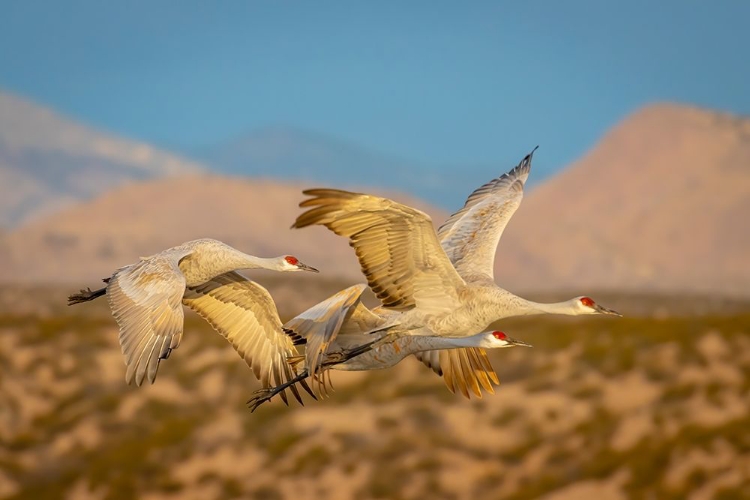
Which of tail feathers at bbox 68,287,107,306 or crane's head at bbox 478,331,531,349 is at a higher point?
tail feathers at bbox 68,287,107,306

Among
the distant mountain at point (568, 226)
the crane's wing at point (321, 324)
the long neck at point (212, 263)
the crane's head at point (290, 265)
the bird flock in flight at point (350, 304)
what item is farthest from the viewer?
the distant mountain at point (568, 226)

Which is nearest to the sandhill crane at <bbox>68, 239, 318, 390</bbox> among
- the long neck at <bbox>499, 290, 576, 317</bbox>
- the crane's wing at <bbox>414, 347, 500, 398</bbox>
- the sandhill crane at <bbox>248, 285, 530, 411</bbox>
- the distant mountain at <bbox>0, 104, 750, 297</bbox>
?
the sandhill crane at <bbox>248, 285, 530, 411</bbox>

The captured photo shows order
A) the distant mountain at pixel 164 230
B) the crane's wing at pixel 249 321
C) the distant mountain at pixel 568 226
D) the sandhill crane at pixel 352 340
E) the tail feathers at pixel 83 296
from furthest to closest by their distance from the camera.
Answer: the distant mountain at pixel 568 226 → the distant mountain at pixel 164 230 → the crane's wing at pixel 249 321 → the tail feathers at pixel 83 296 → the sandhill crane at pixel 352 340

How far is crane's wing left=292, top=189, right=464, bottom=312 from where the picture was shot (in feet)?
40.9

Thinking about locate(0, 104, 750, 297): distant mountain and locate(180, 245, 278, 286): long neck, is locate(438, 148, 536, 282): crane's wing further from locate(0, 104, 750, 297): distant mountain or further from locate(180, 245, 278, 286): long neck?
locate(0, 104, 750, 297): distant mountain

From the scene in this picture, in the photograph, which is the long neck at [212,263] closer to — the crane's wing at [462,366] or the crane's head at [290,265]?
the crane's head at [290,265]

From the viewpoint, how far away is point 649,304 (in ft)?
181

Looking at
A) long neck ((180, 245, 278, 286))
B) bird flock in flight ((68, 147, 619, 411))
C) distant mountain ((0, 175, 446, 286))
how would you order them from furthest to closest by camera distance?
distant mountain ((0, 175, 446, 286)) → long neck ((180, 245, 278, 286)) → bird flock in flight ((68, 147, 619, 411))

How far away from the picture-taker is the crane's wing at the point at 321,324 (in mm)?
13273

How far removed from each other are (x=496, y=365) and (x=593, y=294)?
32.0 meters

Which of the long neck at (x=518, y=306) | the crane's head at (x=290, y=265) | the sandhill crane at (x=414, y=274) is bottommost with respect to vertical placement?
the long neck at (x=518, y=306)

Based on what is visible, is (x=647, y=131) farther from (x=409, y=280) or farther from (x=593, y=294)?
(x=409, y=280)

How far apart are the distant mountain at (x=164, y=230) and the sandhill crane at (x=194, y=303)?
76910mm

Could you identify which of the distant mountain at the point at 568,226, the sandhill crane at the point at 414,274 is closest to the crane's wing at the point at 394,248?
the sandhill crane at the point at 414,274
